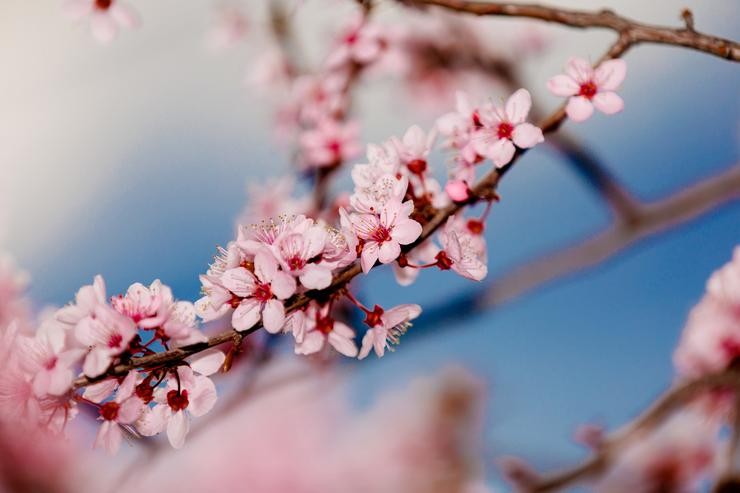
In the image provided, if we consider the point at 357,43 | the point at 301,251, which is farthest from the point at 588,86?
the point at 357,43

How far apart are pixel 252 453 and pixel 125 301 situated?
5.39 feet

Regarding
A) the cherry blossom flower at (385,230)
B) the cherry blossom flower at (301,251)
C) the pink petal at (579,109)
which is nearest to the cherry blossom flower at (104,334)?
the cherry blossom flower at (301,251)

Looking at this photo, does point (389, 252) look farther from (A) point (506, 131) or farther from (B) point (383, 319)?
(A) point (506, 131)

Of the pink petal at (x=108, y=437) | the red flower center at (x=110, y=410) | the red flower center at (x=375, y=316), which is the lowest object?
the pink petal at (x=108, y=437)

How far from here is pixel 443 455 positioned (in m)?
2.26

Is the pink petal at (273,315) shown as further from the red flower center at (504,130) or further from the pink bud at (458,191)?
the red flower center at (504,130)

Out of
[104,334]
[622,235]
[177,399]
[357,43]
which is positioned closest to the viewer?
[104,334]

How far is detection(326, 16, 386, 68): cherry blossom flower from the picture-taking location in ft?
5.97

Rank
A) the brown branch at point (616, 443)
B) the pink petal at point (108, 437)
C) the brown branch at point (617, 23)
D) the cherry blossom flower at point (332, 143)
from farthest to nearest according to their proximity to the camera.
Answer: the cherry blossom flower at point (332, 143)
the brown branch at point (616, 443)
the brown branch at point (617, 23)
the pink petal at point (108, 437)

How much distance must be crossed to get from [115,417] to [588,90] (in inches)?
34.9

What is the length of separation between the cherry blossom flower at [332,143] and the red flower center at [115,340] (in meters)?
1.17

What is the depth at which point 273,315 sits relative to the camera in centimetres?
82

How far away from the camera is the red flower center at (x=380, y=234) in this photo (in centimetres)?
86

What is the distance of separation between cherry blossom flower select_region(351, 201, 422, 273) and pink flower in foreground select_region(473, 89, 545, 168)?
19 cm
